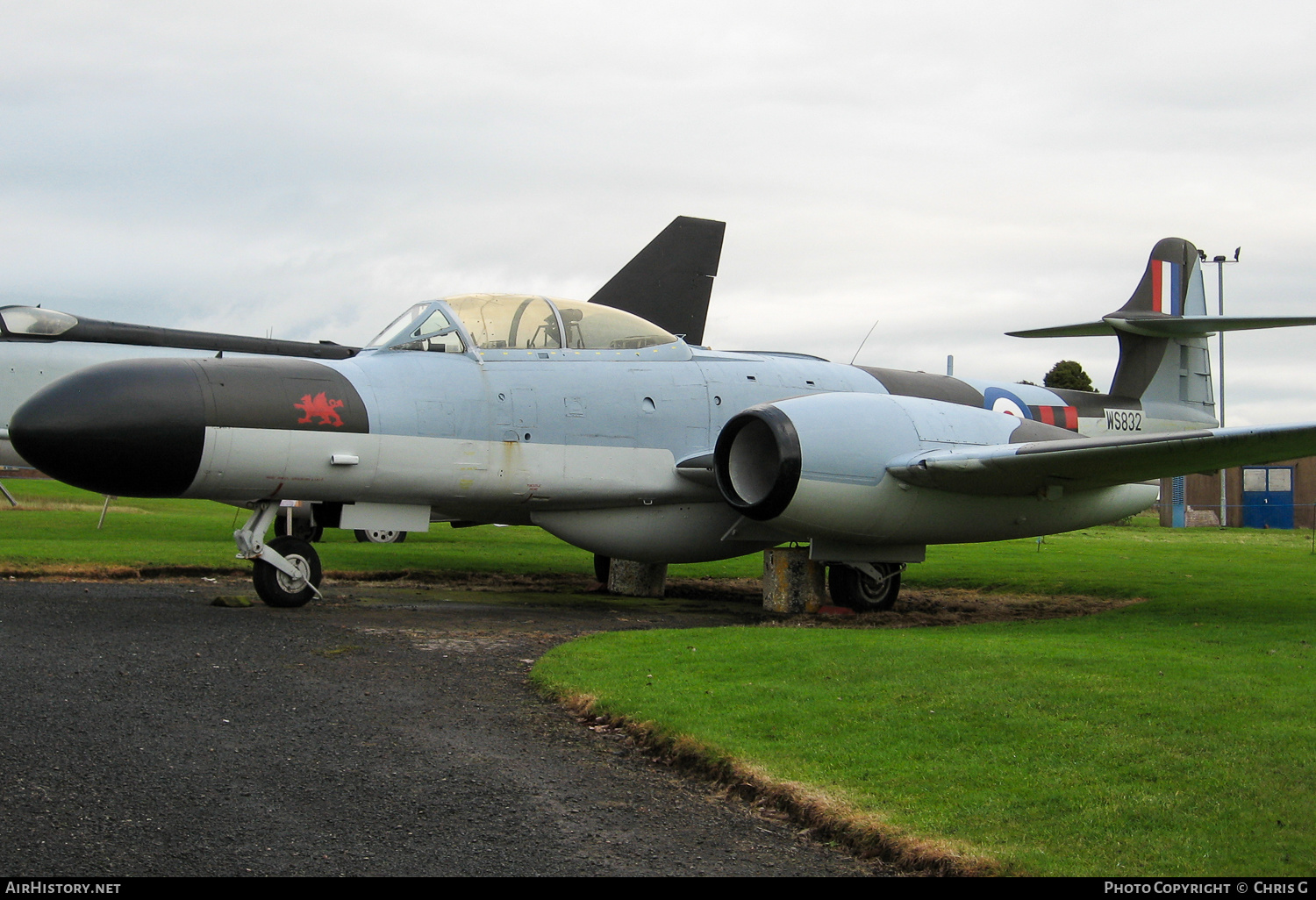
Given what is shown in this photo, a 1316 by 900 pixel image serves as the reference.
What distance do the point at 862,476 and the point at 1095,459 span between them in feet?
6.92

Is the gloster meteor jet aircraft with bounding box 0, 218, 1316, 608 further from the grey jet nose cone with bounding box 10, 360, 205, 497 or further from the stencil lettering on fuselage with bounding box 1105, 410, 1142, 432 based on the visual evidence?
the stencil lettering on fuselage with bounding box 1105, 410, 1142, 432

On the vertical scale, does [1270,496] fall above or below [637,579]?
below

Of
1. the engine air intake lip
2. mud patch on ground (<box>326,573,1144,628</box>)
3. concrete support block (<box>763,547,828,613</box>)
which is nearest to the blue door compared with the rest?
mud patch on ground (<box>326,573,1144,628</box>)

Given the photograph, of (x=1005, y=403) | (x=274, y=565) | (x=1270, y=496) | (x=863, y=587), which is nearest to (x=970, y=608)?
(x=863, y=587)

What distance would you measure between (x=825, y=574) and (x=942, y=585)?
3442 mm

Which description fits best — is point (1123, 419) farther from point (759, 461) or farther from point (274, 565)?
point (274, 565)

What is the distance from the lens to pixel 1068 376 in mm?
59594

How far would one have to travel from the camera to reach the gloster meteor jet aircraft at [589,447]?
9.22m

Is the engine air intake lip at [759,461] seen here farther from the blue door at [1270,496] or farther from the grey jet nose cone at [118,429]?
the blue door at [1270,496]

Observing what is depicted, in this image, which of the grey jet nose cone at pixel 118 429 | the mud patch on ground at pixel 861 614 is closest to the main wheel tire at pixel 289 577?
the grey jet nose cone at pixel 118 429

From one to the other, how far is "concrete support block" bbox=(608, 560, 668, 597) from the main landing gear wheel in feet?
8.04

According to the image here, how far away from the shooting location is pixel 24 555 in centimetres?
1342

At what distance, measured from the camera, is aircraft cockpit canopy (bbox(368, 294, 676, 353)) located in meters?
10.9

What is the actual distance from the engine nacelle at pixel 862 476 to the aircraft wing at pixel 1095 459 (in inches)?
7.5
